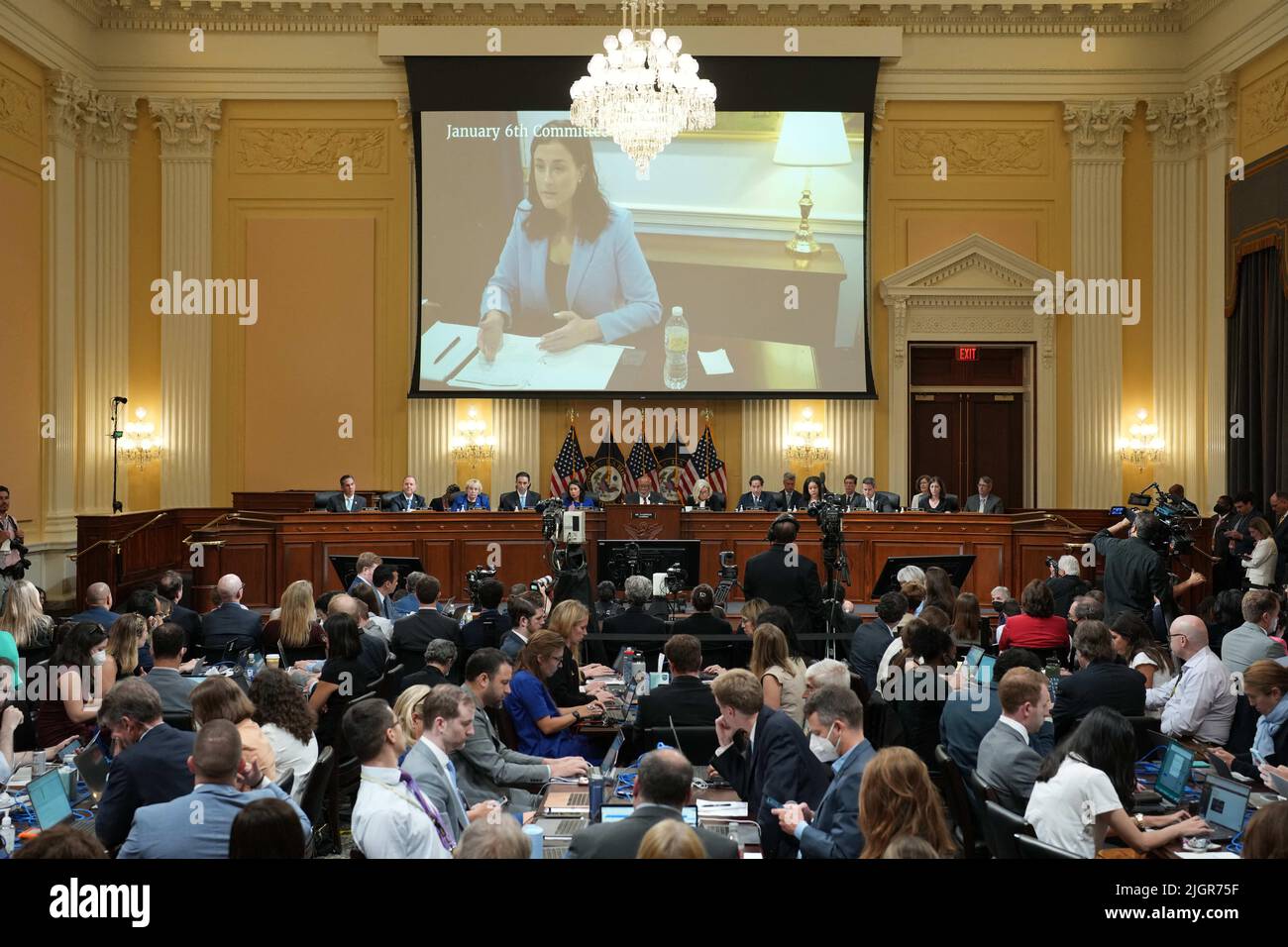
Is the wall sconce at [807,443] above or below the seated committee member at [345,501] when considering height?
above

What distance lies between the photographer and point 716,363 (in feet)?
53.5

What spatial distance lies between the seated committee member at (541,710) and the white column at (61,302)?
10973 millimetres

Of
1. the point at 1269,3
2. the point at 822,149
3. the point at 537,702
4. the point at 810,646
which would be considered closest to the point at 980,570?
the point at 810,646

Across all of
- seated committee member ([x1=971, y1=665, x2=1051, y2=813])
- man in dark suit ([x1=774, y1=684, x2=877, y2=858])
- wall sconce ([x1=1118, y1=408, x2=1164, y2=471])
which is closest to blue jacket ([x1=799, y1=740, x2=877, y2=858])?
man in dark suit ([x1=774, y1=684, x2=877, y2=858])

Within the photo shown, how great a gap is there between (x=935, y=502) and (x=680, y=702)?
354 inches

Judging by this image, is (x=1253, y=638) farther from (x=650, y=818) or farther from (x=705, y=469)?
(x=705, y=469)

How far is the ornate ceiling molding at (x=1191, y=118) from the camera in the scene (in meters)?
15.3

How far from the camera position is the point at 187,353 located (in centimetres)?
1647

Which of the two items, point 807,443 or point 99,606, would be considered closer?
point 99,606

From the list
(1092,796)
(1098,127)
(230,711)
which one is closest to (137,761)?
(230,711)

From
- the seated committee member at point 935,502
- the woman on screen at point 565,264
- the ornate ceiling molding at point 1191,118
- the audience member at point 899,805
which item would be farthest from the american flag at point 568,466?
the audience member at point 899,805

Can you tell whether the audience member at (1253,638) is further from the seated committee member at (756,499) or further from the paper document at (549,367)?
the paper document at (549,367)

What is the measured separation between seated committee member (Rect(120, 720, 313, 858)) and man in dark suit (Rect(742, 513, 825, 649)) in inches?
213

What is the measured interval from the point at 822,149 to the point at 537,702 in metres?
11.9
